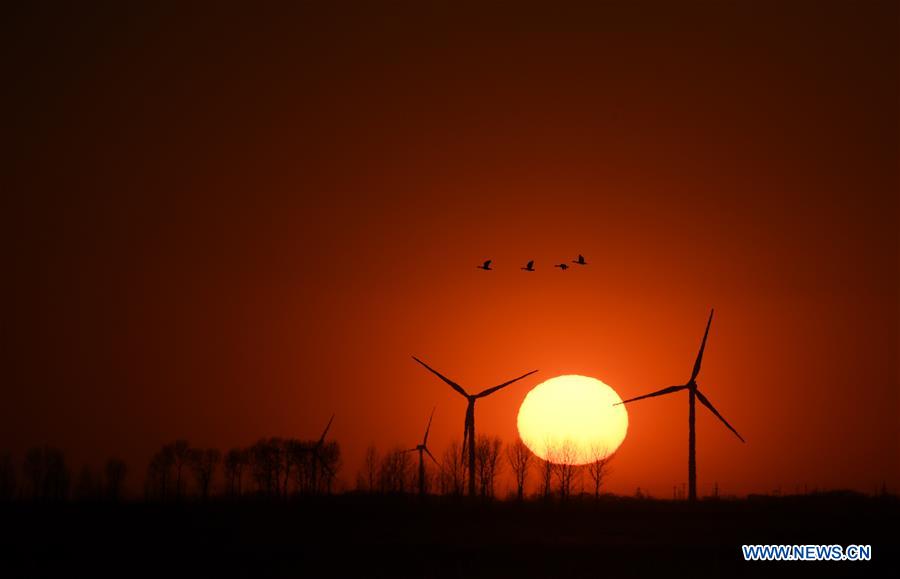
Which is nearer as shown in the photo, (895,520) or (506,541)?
(506,541)

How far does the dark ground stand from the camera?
78.5 metres

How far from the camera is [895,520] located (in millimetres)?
117812

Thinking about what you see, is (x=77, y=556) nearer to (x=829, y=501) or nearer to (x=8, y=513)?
(x=8, y=513)

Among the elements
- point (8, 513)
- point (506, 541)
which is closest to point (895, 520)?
point (506, 541)

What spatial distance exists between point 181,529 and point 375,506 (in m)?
45.6

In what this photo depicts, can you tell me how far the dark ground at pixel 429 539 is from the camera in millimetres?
78500

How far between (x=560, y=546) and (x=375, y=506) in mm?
67179

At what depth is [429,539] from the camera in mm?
97438

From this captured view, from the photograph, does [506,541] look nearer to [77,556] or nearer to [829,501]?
[77,556]

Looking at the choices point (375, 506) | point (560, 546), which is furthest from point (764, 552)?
point (375, 506)

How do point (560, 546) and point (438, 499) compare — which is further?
point (438, 499)

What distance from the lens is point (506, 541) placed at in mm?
93500

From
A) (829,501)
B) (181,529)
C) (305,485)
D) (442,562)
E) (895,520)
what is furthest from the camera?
(305,485)

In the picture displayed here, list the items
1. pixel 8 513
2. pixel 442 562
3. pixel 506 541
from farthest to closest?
pixel 8 513
pixel 506 541
pixel 442 562
